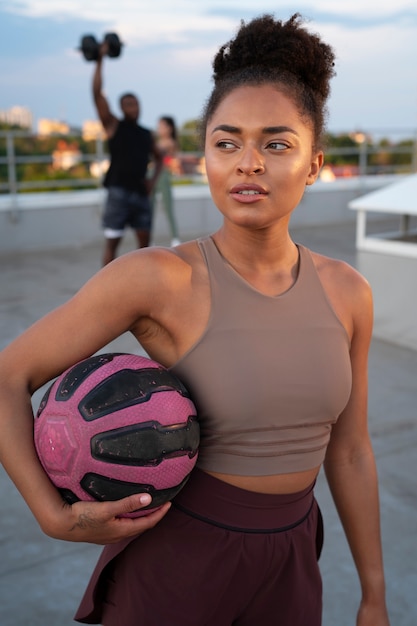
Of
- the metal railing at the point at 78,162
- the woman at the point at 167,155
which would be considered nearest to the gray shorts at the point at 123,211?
the metal railing at the point at 78,162

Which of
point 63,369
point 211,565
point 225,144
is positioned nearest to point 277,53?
point 225,144

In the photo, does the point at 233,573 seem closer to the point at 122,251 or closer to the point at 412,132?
the point at 122,251

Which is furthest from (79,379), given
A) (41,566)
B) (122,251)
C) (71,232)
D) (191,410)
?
(71,232)

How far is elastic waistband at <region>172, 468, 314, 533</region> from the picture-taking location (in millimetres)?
1310

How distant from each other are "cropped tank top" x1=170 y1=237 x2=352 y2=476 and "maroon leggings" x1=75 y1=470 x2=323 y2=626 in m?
0.08

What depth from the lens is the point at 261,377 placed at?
4.17 ft

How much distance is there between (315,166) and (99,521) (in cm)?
79

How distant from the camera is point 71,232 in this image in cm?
948

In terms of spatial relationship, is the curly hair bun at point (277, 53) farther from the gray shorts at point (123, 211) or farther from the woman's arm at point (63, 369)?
the gray shorts at point (123, 211)

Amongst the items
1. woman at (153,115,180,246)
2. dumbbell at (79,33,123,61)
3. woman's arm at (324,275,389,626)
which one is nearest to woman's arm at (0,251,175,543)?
woman's arm at (324,275,389,626)

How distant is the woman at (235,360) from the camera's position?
1.25m

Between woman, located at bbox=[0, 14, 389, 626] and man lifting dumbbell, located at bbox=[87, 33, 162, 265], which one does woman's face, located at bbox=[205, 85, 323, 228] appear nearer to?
woman, located at bbox=[0, 14, 389, 626]

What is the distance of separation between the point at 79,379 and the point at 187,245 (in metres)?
0.35

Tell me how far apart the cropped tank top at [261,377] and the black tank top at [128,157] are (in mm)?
5465
